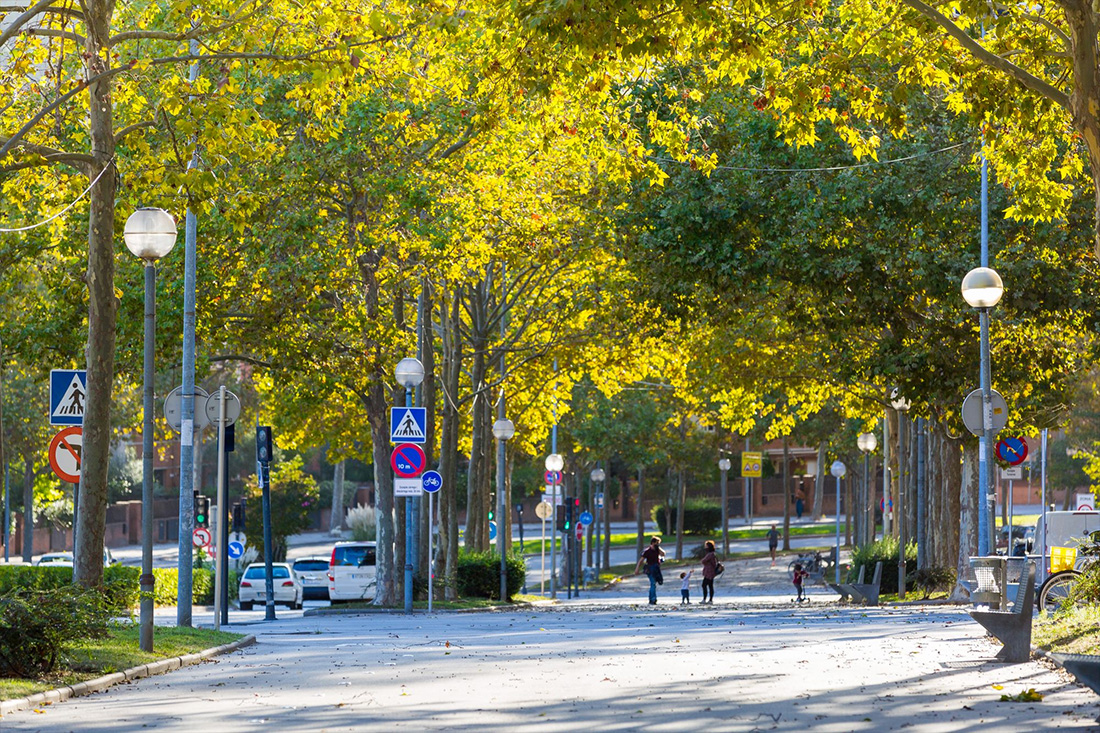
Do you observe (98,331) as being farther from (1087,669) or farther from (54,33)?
(1087,669)

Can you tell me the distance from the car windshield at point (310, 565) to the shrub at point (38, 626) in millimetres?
34321

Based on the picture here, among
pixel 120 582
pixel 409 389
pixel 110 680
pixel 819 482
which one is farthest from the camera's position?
pixel 819 482

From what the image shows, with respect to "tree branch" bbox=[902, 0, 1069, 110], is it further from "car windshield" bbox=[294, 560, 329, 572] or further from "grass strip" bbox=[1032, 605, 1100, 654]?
"car windshield" bbox=[294, 560, 329, 572]

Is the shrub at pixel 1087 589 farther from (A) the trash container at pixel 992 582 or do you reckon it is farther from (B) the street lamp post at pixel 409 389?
(B) the street lamp post at pixel 409 389

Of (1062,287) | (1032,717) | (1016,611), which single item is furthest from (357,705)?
(1062,287)

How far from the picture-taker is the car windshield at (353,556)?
38.9 metres

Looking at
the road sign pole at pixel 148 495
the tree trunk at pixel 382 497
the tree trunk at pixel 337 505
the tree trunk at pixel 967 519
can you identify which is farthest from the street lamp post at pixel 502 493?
the tree trunk at pixel 337 505

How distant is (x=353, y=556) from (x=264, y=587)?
11.9ft

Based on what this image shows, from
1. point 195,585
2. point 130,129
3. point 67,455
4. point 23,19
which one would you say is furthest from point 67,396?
point 195,585

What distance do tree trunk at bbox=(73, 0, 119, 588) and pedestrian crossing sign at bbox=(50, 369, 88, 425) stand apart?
769 mm

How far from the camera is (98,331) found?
16.7 metres

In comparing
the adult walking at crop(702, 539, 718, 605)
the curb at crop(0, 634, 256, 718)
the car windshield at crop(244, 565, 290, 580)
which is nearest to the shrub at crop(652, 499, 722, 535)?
the car windshield at crop(244, 565, 290, 580)

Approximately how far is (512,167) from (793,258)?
608 centimetres

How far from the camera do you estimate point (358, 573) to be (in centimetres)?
3856
